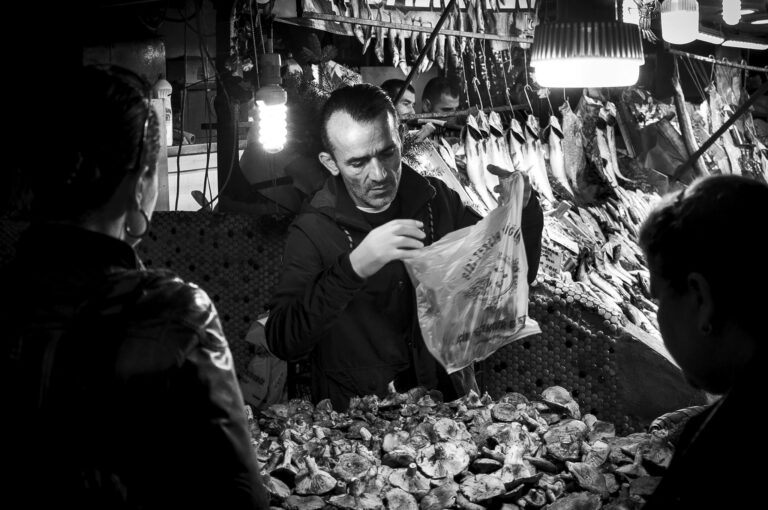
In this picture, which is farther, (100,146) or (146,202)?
(146,202)

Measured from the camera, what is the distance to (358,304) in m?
3.31

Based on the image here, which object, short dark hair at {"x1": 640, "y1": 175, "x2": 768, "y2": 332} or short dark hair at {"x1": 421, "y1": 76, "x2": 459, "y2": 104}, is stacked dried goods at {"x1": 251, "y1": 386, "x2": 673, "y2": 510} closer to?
short dark hair at {"x1": 640, "y1": 175, "x2": 768, "y2": 332}

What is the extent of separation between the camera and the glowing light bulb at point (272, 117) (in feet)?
12.7

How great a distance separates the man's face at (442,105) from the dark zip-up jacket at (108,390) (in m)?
5.47

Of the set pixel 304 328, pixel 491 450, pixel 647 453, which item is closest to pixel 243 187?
pixel 304 328

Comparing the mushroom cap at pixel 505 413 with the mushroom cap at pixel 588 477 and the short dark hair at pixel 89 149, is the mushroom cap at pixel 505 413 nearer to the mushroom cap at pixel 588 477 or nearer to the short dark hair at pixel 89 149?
the mushroom cap at pixel 588 477

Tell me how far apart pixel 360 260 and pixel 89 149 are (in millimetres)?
1521

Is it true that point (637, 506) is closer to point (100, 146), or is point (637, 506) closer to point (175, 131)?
point (100, 146)

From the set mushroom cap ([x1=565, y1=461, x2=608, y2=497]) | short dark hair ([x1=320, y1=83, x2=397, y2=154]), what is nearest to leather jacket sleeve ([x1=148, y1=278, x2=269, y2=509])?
mushroom cap ([x1=565, y1=461, x2=608, y2=497])

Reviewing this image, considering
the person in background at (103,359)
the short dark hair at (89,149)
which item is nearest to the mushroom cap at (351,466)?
the person in background at (103,359)

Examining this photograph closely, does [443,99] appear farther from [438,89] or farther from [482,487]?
[482,487]

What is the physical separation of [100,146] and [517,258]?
1.91 metres

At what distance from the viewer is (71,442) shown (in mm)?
1344

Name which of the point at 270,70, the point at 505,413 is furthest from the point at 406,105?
the point at 505,413
